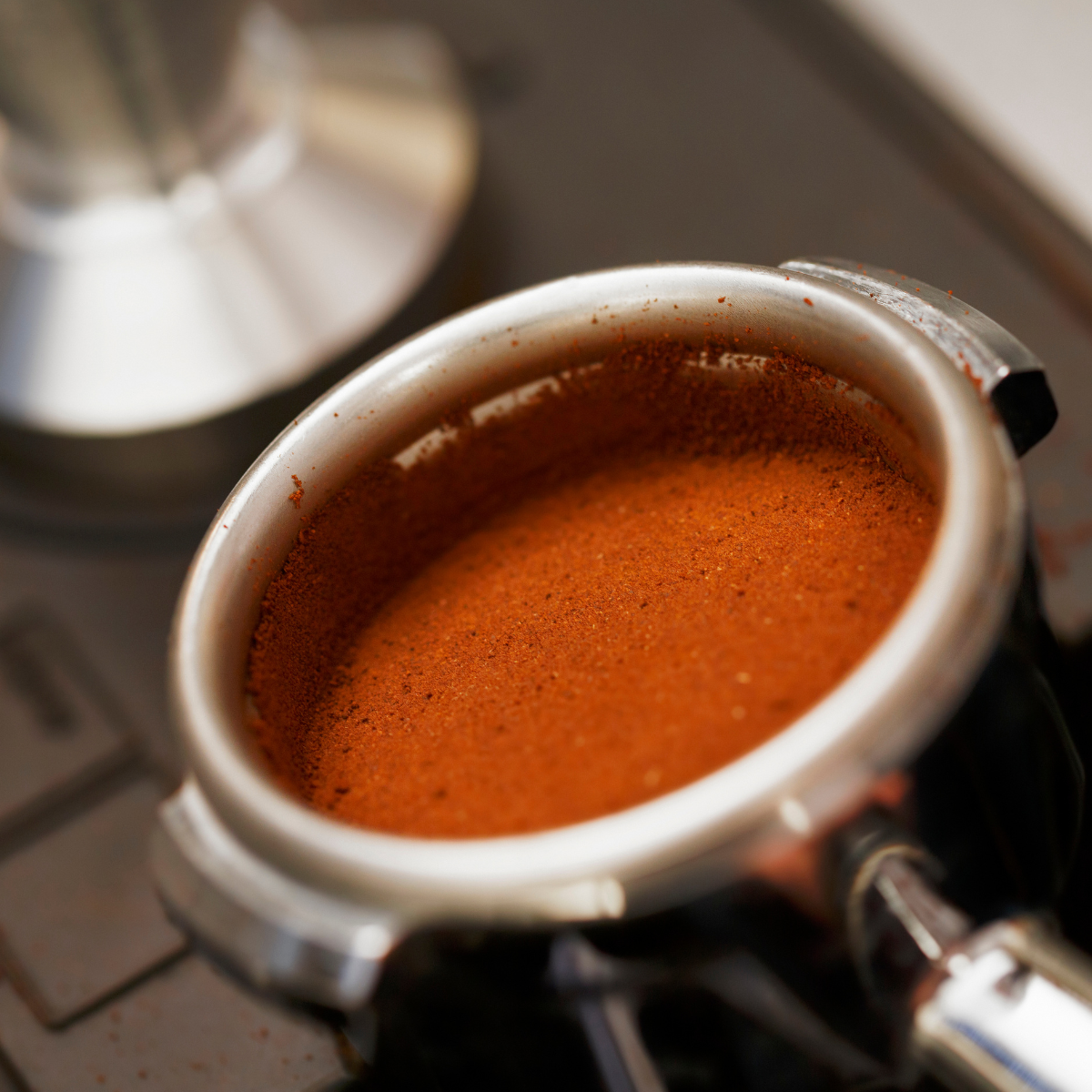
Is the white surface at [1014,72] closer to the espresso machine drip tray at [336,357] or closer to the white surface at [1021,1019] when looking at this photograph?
the espresso machine drip tray at [336,357]

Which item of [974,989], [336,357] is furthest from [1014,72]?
[974,989]

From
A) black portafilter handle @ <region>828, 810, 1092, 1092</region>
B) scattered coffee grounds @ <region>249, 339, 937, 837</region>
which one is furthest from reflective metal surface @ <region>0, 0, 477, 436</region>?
black portafilter handle @ <region>828, 810, 1092, 1092</region>

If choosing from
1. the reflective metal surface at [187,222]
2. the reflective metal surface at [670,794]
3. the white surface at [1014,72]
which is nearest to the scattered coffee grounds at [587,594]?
the reflective metal surface at [670,794]

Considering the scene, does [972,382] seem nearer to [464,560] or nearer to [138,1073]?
[464,560]

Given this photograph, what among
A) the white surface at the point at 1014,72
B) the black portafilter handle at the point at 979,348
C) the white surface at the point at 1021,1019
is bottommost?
the white surface at the point at 1021,1019

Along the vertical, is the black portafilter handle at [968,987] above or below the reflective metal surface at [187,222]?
above

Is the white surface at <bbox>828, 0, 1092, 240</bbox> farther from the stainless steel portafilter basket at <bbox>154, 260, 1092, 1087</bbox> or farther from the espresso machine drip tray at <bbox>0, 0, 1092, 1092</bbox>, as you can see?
the stainless steel portafilter basket at <bbox>154, 260, 1092, 1087</bbox>

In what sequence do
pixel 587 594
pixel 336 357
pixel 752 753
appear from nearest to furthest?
1. pixel 752 753
2. pixel 587 594
3. pixel 336 357

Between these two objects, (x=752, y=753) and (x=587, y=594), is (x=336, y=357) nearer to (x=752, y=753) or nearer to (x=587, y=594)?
(x=587, y=594)
